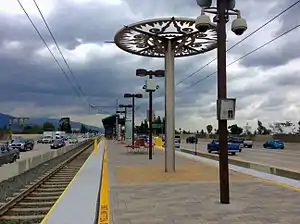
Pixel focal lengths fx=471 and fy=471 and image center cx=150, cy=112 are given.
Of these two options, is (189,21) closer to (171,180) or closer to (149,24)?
(149,24)

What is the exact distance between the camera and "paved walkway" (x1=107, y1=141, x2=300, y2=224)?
839 centimetres

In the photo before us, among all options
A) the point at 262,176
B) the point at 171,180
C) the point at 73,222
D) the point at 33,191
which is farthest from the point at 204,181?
the point at 73,222

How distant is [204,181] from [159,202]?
458 centimetres

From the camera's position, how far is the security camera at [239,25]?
1005 centimetres

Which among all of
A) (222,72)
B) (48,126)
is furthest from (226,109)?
(48,126)

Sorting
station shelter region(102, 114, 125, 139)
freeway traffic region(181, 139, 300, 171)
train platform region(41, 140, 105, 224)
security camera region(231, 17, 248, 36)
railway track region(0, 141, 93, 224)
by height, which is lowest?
railway track region(0, 141, 93, 224)

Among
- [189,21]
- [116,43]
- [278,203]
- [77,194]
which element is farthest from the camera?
[116,43]

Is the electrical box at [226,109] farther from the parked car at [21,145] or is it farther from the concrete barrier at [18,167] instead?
A: the parked car at [21,145]

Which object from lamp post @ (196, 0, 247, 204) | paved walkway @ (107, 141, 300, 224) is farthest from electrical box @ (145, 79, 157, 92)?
lamp post @ (196, 0, 247, 204)

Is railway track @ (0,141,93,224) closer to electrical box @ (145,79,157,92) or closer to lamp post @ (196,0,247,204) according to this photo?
lamp post @ (196,0,247,204)

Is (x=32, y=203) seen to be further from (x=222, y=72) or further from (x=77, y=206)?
(x=222, y=72)

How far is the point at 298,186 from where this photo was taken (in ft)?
42.1

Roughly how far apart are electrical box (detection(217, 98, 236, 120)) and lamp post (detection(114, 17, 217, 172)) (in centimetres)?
753

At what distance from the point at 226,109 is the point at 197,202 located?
2.14m
